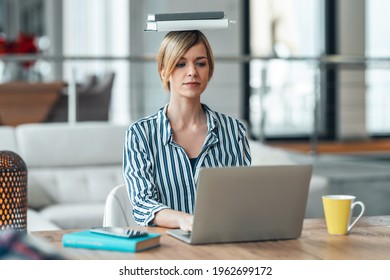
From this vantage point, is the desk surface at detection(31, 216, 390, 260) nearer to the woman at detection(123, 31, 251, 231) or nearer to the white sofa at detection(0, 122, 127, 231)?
the woman at detection(123, 31, 251, 231)

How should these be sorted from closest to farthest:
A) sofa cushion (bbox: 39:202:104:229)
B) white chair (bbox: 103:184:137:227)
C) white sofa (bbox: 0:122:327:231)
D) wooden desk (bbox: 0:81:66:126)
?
white chair (bbox: 103:184:137:227), sofa cushion (bbox: 39:202:104:229), white sofa (bbox: 0:122:327:231), wooden desk (bbox: 0:81:66:126)

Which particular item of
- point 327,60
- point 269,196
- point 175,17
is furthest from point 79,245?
point 327,60

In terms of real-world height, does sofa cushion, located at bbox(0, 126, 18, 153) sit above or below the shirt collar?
below

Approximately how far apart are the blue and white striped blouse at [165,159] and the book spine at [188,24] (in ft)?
0.77

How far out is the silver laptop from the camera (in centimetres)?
121

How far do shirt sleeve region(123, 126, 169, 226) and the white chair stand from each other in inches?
5.5

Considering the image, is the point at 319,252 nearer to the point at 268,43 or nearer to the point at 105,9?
the point at 268,43

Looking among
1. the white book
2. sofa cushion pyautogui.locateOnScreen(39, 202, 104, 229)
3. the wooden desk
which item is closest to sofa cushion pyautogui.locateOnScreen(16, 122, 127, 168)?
sofa cushion pyautogui.locateOnScreen(39, 202, 104, 229)

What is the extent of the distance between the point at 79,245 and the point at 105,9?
24.4ft

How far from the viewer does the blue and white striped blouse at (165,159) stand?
161 cm

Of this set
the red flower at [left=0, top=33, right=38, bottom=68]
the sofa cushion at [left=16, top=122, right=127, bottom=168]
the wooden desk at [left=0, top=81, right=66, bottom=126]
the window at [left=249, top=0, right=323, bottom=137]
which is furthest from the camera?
the window at [left=249, top=0, right=323, bottom=137]

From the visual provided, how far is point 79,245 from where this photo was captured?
119 centimetres

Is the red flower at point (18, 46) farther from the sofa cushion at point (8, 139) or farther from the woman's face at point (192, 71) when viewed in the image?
the woman's face at point (192, 71)

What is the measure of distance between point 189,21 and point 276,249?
19.7 inches
